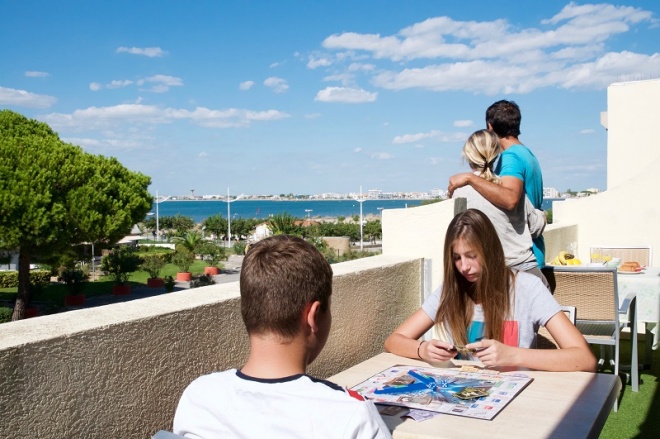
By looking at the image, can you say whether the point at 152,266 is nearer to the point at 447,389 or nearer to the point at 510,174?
the point at 510,174

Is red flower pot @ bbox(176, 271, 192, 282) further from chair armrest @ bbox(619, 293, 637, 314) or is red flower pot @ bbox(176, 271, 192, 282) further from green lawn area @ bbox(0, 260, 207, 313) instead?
chair armrest @ bbox(619, 293, 637, 314)

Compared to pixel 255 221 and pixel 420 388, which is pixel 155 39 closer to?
pixel 255 221

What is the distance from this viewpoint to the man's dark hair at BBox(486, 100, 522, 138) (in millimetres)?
3176

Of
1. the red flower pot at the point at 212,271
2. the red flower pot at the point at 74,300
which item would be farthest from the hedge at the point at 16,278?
the red flower pot at the point at 212,271

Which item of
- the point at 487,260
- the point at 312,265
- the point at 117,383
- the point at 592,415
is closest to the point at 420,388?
the point at 592,415

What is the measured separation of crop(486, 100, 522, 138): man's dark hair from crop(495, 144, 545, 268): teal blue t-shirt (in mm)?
132

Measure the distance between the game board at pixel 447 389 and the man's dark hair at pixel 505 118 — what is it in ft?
5.09

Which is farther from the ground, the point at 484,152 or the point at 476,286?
the point at 484,152

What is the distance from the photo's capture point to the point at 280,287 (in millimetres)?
1251

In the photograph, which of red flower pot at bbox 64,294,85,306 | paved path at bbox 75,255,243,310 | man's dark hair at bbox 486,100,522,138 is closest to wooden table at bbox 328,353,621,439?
man's dark hair at bbox 486,100,522,138

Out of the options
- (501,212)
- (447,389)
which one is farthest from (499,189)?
(447,389)

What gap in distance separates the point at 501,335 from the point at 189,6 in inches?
1634

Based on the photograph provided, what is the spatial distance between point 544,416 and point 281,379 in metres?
→ 0.82

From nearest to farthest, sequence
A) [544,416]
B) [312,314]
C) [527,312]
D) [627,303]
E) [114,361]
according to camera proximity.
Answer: [312,314] → [544,416] → [114,361] → [527,312] → [627,303]
